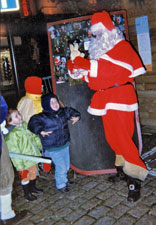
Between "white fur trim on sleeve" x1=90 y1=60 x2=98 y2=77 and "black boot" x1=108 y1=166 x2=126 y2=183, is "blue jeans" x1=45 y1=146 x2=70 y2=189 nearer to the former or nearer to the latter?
"black boot" x1=108 y1=166 x2=126 y2=183

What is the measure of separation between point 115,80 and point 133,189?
1.28 meters

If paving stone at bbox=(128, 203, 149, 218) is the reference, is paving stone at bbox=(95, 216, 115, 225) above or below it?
below

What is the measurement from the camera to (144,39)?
5.42 m

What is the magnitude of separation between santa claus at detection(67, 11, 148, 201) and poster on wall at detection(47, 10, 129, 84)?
302 millimetres

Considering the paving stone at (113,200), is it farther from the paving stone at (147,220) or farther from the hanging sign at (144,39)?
the hanging sign at (144,39)

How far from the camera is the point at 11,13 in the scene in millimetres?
8875

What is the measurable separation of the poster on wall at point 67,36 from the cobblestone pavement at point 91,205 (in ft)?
4.75

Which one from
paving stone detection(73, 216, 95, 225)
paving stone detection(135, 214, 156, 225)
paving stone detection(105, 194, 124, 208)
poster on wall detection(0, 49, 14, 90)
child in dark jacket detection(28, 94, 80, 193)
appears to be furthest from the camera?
poster on wall detection(0, 49, 14, 90)

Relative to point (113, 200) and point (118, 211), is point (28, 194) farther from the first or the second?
point (118, 211)

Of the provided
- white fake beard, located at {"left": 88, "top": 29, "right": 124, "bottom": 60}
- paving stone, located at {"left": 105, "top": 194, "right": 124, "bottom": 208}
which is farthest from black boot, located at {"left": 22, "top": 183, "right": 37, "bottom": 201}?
white fake beard, located at {"left": 88, "top": 29, "right": 124, "bottom": 60}

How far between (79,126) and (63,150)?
0.45 m

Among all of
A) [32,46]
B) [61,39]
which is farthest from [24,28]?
[61,39]

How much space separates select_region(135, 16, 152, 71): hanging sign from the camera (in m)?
5.34

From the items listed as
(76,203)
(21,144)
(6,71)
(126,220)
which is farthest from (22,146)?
(6,71)
